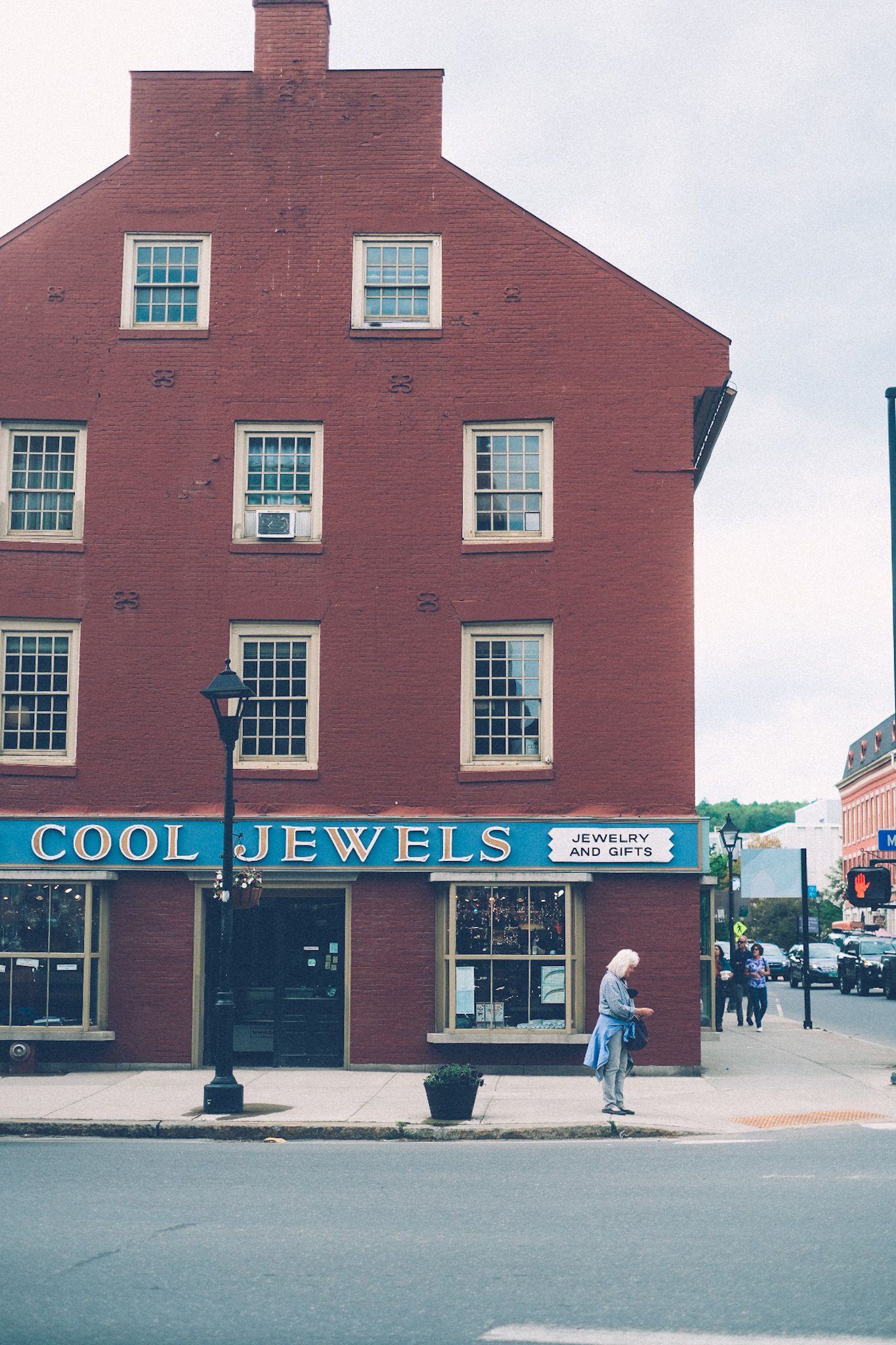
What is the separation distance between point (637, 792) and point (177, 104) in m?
11.9

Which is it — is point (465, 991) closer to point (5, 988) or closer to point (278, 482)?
point (5, 988)

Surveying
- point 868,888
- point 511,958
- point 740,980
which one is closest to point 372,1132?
point 511,958

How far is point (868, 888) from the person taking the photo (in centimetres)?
1981

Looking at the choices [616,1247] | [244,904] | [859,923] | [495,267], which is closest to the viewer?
[616,1247]

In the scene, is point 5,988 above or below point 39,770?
below

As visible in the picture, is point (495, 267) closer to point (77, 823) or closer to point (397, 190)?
point (397, 190)

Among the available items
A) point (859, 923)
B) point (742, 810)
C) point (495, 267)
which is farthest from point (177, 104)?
point (742, 810)

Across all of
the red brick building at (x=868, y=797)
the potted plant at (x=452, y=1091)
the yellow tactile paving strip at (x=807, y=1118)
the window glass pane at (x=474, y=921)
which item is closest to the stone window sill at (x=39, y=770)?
the window glass pane at (x=474, y=921)

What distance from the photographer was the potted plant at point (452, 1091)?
49.6 feet

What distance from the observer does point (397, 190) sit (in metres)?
21.9

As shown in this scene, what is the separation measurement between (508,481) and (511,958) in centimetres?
654

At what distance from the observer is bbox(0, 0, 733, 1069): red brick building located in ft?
67.1

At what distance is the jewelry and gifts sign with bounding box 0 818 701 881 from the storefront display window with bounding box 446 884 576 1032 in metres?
0.48

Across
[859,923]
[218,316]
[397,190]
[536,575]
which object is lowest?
[859,923]
